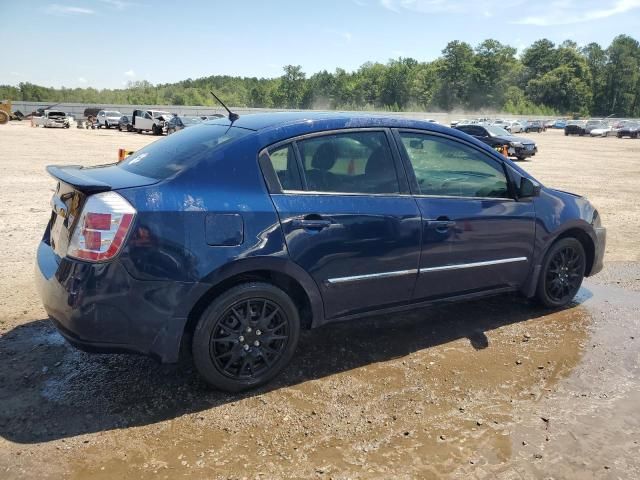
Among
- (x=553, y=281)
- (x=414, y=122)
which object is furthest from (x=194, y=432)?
(x=553, y=281)

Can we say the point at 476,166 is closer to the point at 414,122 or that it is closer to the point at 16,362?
the point at 414,122

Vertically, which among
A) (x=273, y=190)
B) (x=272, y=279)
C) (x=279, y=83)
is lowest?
(x=272, y=279)

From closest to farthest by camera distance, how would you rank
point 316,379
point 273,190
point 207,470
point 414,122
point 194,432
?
point 207,470, point 194,432, point 273,190, point 316,379, point 414,122

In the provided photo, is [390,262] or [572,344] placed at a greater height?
[390,262]

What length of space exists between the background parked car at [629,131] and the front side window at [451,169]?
5743 centimetres

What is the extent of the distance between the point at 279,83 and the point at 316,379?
462 feet

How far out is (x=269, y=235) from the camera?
3225mm

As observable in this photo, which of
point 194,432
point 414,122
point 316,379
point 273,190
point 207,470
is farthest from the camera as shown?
point 414,122

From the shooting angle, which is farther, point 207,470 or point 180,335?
point 180,335

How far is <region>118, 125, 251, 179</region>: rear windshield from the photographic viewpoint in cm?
330

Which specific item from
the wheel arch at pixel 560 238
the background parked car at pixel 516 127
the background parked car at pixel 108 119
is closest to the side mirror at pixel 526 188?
the wheel arch at pixel 560 238

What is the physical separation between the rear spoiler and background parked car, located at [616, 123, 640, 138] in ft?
196

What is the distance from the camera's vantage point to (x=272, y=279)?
11.2 ft

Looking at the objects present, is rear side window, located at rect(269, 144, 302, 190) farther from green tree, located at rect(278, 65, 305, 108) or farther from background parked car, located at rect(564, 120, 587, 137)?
green tree, located at rect(278, 65, 305, 108)
